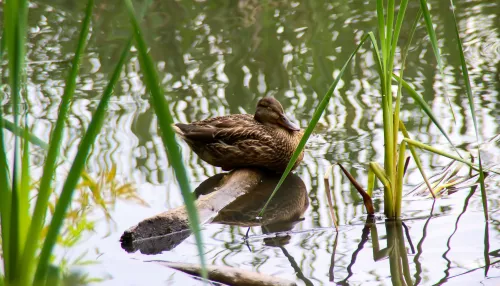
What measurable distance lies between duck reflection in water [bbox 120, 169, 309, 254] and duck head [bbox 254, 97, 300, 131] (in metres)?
0.41

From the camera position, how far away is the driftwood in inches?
130

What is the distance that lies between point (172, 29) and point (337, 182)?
482cm

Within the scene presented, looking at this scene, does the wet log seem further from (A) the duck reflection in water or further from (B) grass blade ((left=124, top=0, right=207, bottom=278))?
(B) grass blade ((left=124, top=0, right=207, bottom=278))

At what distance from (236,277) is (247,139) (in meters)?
2.16

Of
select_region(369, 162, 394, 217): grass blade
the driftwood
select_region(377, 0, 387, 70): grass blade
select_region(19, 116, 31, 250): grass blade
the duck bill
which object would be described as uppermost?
select_region(377, 0, 387, 70): grass blade

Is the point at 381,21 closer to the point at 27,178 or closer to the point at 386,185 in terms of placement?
the point at 386,185

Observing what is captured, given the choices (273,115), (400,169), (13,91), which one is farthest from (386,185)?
(13,91)

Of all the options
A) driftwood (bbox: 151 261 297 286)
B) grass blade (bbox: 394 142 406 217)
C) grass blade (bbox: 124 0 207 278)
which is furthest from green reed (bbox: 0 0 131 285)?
grass blade (bbox: 394 142 406 217)

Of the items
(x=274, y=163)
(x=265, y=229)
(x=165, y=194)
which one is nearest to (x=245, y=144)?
(x=274, y=163)

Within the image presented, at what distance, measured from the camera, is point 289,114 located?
633cm

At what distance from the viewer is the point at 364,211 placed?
14.1 feet

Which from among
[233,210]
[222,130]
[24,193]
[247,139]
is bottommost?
[233,210]

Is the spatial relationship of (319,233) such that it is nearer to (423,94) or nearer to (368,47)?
(423,94)

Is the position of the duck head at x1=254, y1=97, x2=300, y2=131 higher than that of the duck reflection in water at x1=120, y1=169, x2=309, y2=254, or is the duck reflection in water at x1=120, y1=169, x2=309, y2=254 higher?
the duck head at x1=254, y1=97, x2=300, y2=131
